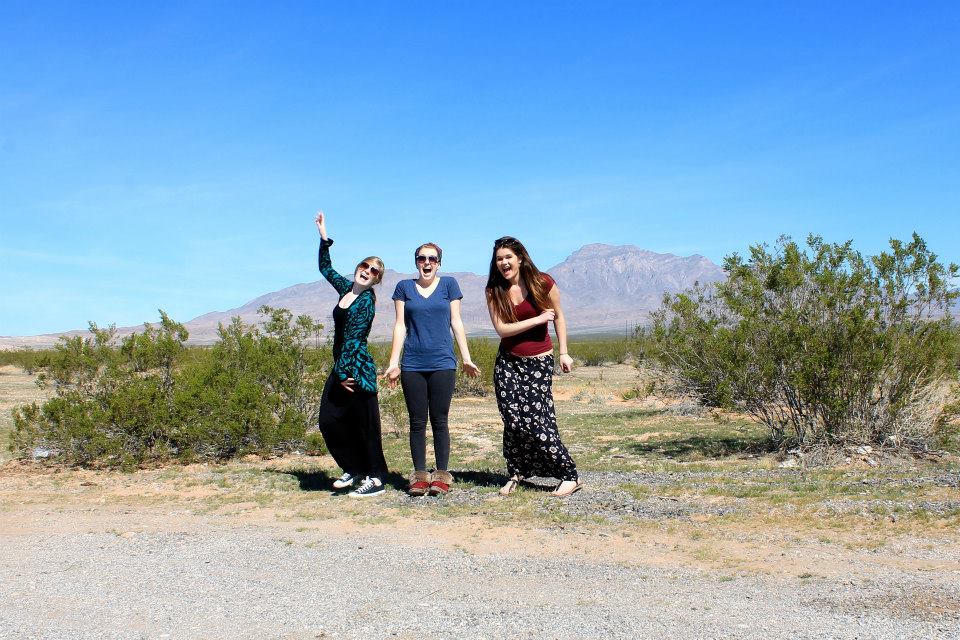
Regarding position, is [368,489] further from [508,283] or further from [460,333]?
[508,283]

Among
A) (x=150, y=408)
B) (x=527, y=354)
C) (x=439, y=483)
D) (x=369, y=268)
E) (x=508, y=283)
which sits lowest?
(x=439, y=483)

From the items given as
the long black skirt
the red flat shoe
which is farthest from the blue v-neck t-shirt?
the red flat shoe

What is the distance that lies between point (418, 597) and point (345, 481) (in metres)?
2.95

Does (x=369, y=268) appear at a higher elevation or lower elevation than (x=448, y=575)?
higher

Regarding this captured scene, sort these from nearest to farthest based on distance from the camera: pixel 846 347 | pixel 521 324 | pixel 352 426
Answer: pixel 521 324
pixel 352 426
pixel 846 347

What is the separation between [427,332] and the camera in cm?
614

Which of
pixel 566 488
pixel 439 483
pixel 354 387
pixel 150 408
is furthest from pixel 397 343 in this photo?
pixel 150 408

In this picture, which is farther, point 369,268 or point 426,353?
point 369,268

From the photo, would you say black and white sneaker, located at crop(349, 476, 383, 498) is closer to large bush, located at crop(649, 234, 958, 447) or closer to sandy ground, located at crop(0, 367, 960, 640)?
sandy ground, located at crop(0, 367, 960, 640)

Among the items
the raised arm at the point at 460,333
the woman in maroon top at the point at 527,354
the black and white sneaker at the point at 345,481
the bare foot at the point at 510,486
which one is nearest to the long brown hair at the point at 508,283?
the woman in maroon top at the point at 527,354

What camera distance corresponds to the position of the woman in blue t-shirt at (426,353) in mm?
6133

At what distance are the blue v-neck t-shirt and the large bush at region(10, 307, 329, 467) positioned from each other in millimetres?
3756

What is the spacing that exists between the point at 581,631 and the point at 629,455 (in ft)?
20.3

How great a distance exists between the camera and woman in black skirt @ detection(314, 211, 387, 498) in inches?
253
